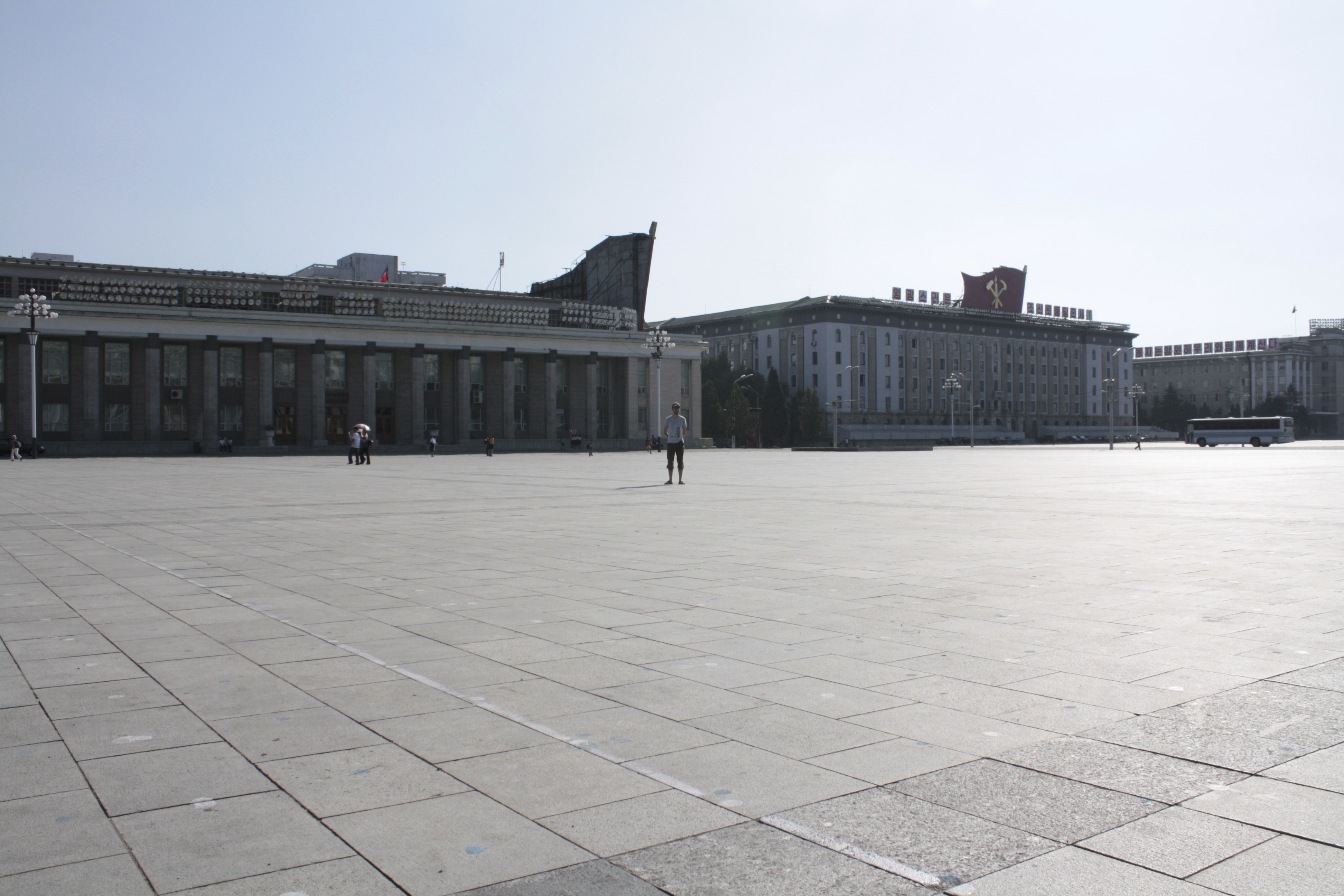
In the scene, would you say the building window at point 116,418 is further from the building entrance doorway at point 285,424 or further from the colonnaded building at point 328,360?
the building entrance doorway at point 285,424

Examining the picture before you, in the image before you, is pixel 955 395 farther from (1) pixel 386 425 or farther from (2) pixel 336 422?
(2) pixel 336 422

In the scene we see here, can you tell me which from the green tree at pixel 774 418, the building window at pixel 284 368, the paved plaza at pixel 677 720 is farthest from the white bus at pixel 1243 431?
the paved plaza at pixel 677 720

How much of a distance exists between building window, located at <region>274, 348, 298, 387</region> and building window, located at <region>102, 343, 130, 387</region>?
947 centimetres

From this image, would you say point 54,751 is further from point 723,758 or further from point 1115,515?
point 1115,515

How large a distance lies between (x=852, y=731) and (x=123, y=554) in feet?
30.2

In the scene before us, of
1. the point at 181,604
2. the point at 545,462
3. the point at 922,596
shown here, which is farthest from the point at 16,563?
the point at 545,462

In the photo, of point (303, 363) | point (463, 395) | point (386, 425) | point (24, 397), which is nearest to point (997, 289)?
point (463, 395)

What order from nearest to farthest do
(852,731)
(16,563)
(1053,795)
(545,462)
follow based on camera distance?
(1053,795) < (852,731) < (16,563) < (545,462)

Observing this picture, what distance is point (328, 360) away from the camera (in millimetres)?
75062

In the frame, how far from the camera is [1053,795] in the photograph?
11.7 ft

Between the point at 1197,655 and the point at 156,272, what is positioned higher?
the point at 156,272

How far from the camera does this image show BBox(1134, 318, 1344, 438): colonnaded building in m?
150

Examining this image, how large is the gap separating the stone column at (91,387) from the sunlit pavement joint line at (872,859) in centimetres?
7143

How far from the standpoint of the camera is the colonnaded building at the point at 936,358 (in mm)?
116750
